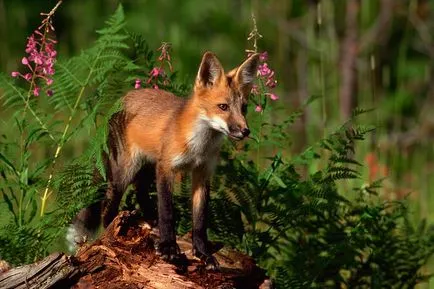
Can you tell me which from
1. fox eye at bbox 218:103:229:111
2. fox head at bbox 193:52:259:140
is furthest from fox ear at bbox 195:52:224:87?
fox eye at bbox 218:103:229:111

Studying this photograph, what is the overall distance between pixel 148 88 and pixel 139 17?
8.43 meters

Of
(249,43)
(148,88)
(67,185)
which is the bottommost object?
(67,185)

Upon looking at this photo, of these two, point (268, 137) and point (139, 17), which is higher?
point (139, 17)

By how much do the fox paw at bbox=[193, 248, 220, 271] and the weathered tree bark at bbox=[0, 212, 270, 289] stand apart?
0.03 m

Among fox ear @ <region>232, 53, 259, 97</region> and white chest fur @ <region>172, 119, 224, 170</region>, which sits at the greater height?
fox ear @ <region>232, 53, 259, 97</region>

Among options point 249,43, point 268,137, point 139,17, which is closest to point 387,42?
point 249,43

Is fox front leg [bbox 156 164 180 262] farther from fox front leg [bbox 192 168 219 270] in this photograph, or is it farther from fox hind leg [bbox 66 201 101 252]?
fox hind leg [bbox 66 201 101 252]

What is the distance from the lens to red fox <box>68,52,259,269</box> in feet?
17.4

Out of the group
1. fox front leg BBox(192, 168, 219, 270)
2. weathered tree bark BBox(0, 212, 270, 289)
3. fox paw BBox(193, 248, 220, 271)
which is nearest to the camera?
weathered tree bark BBox(0, 212, 270, 289)

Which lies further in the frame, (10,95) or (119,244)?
(10,95)

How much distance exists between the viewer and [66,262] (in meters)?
4.65

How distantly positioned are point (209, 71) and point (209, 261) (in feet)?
3.91

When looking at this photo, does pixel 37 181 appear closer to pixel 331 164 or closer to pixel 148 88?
pixel 148 88

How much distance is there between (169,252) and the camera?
5.01 metres
